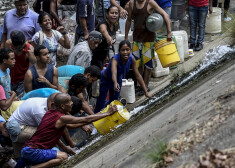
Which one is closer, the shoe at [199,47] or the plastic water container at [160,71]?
the plastic water container at [160,71]

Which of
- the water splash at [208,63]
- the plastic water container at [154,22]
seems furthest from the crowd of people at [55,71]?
the water splash at [208,63]

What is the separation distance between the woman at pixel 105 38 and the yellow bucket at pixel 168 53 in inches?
35.6

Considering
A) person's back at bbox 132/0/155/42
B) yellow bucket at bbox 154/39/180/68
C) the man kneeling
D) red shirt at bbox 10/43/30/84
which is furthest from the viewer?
person's back at bbox 132/0/155/42

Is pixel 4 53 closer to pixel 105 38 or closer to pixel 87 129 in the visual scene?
pixel 87 129

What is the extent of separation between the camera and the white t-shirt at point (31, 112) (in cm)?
619

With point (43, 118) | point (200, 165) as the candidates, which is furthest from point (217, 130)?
point (43, 118)

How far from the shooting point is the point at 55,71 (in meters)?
7.22

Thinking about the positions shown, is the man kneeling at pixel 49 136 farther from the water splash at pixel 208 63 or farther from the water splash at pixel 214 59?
the water splash at pixel 214 59

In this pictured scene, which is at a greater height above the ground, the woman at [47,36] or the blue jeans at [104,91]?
the woman at [47,36]

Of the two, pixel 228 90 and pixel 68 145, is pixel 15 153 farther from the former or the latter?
pixel 228 90

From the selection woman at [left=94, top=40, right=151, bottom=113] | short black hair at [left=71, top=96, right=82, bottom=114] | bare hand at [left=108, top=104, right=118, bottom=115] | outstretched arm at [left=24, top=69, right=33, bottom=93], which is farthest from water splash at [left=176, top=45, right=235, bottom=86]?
outstretched arm at [left=24, top=69, right=33, bottom=93]

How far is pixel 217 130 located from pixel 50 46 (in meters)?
4.51

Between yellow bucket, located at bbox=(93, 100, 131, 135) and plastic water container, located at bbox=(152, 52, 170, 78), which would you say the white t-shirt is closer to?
yellow bucket, located at bbox=(93, 100, 131, 135)

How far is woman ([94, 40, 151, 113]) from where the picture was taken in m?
7.70
